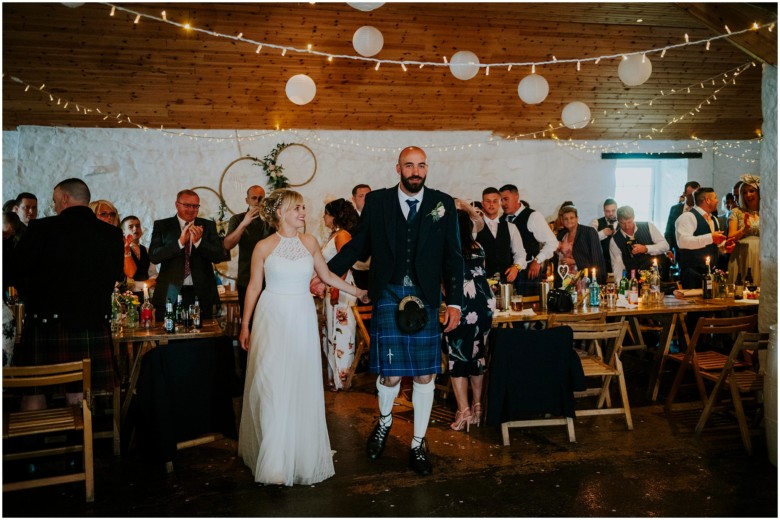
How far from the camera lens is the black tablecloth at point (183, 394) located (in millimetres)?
3857

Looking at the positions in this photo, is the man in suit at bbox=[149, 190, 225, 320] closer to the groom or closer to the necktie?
the groom

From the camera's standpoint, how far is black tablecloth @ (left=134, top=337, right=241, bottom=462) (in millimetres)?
3857

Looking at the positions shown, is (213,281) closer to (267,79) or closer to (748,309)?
(267,79)

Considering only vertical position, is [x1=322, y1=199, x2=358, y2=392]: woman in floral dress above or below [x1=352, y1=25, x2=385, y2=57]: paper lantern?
below

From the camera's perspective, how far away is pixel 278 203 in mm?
3857

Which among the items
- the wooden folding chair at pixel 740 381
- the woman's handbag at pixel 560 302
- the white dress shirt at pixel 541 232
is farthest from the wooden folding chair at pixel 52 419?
the white dress shirt at pixel 541 232

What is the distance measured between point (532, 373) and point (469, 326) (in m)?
0.55

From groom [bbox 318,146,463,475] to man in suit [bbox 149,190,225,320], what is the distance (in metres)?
1.46

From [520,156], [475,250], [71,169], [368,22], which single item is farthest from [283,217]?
[520,156]

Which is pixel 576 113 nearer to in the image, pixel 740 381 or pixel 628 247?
pixel 628 247

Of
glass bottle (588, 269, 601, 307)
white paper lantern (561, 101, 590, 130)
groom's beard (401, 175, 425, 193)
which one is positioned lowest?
glass bottle (588, 269, 601, 307)

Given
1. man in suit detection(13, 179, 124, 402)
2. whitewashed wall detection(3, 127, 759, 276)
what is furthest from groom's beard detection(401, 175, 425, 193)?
whitewashed wall detection(3, 127, 759, 276)

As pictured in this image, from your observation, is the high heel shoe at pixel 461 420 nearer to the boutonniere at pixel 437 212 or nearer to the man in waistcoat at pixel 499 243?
the boutonniere at pixel 437 212

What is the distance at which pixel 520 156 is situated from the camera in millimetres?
10562
